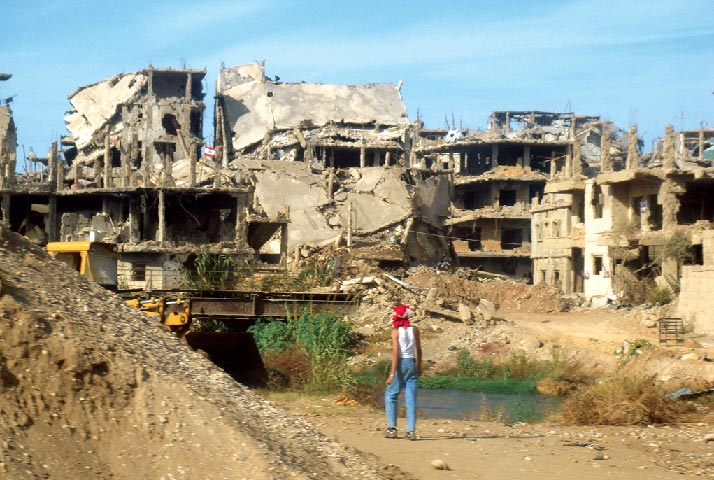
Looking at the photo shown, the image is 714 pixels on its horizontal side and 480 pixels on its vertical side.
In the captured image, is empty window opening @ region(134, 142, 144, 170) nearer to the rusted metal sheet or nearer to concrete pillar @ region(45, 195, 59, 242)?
concrete pillar @ region(45, 195, 59, 242)

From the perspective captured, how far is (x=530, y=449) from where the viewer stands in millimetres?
12391

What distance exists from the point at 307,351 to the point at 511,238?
43400 millimetres

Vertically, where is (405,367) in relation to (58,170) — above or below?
below

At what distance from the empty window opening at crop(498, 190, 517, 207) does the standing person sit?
5717 centimetres

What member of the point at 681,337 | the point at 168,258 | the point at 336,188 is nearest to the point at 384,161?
the point at 336,188

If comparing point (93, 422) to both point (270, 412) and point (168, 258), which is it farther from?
point (168, 258)

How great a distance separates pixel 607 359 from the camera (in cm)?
2745

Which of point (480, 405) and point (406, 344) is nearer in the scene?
point (406, 344)

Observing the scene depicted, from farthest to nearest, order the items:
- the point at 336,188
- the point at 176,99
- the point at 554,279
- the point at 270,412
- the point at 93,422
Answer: the point at 176,99, the point at 336,188, the point at 554,279, the point at 270,412, the point at 93,422

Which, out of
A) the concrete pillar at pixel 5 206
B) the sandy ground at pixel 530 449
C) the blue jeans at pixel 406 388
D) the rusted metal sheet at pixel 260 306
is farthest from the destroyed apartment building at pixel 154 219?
the blue jeans at pixel 406 388

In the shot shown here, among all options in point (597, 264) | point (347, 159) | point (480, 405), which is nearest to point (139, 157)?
point (347, 159)

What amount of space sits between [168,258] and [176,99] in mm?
31125

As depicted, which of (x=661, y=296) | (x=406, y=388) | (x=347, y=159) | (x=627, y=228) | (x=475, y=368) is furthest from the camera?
(x=347, y=159)

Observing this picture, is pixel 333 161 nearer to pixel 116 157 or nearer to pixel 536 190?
pixel 536 190
